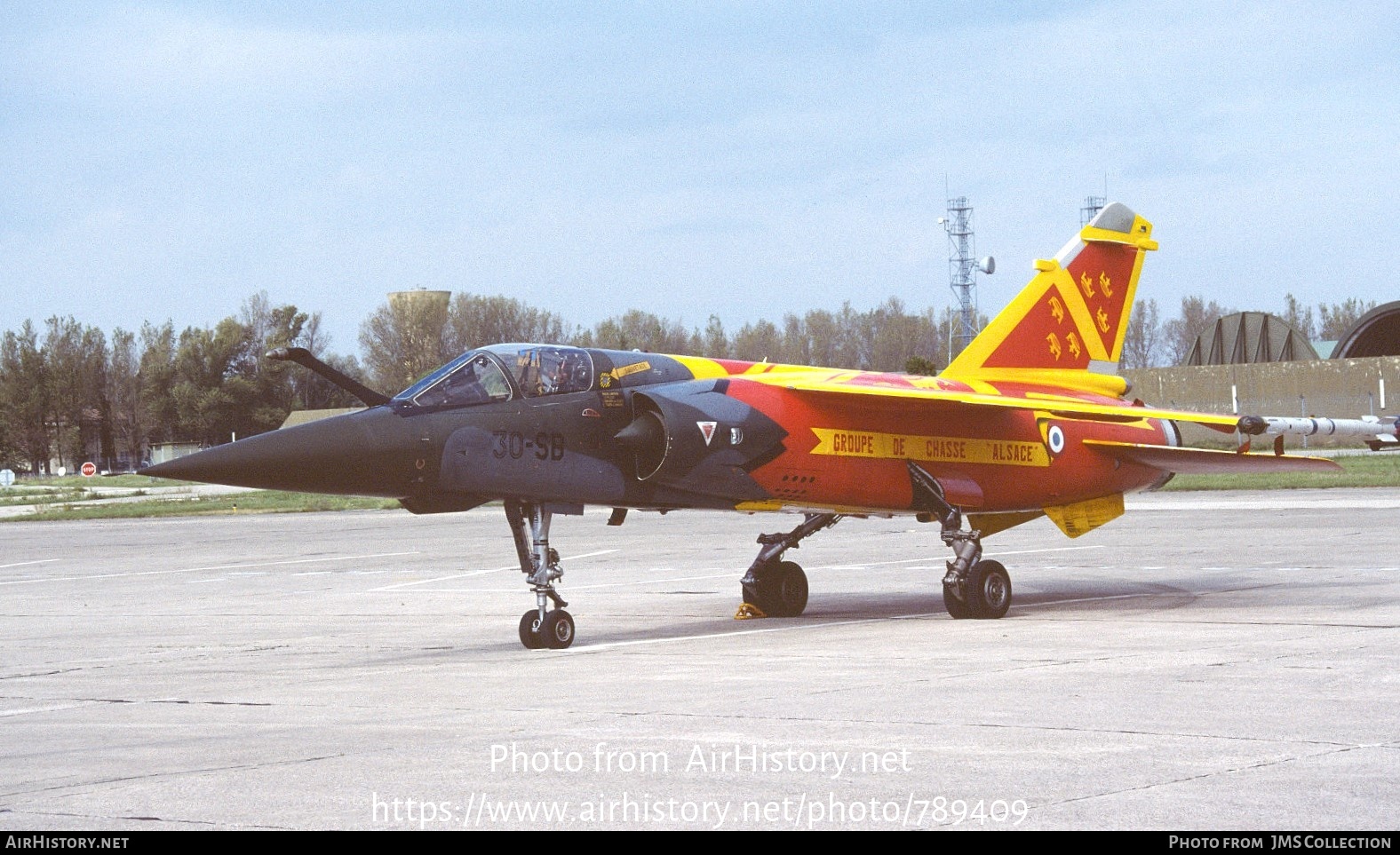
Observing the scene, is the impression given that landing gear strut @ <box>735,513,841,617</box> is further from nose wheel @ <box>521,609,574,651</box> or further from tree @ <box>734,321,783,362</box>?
tree @ <box>734,321,783,362</box>

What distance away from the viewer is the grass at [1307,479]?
137ft

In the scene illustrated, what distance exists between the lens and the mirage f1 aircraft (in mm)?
12914

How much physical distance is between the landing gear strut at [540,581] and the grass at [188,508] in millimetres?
34185

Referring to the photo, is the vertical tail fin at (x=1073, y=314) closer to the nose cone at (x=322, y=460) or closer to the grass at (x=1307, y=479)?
the nose cone at (x=322, y=460)

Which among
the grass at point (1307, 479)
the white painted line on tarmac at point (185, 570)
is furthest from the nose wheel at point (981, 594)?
the grass at point (1307, 479)

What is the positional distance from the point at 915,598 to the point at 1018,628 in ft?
A: 14.3

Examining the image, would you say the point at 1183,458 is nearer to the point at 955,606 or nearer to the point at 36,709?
the point at 955,606

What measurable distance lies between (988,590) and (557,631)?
487 cm

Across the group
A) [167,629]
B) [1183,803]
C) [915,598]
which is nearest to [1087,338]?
[915,598]

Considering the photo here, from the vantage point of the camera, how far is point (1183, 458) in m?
17.8

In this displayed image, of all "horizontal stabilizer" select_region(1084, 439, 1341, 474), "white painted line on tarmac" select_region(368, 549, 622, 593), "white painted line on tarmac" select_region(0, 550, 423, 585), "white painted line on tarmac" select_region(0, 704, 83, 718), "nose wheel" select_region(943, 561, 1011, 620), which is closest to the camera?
"white painted line on tarmac" select_region(0, 704, 83, 718)

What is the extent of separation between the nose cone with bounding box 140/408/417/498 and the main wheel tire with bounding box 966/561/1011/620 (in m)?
6.03

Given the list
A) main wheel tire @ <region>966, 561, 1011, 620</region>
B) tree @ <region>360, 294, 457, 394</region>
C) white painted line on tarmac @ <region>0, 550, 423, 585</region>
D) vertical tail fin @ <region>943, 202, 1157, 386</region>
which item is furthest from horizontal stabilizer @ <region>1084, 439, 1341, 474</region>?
tree @ <region>360, 294, 457, 394</region>

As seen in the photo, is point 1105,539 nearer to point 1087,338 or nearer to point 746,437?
point 1087,338
